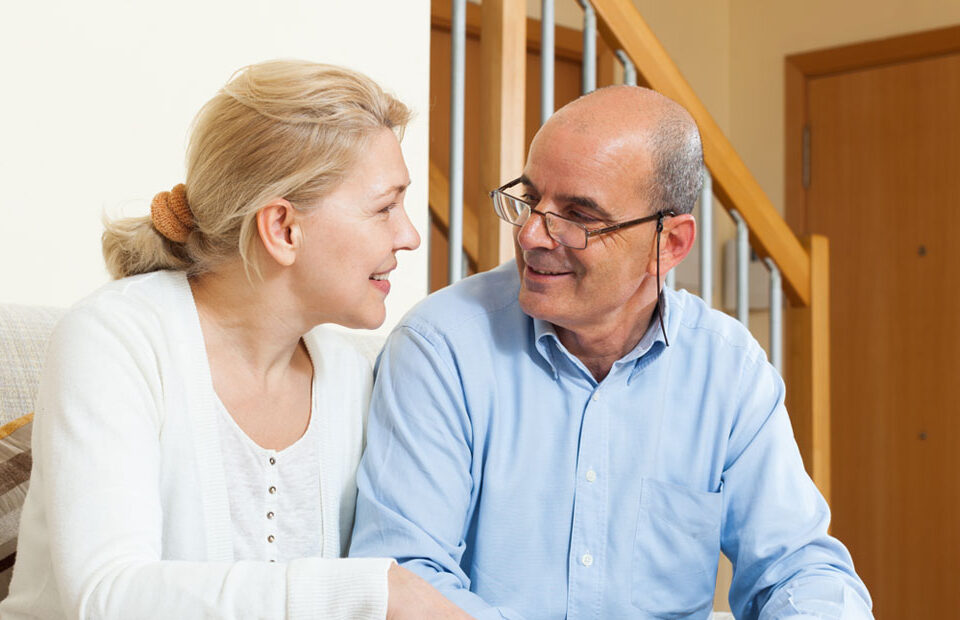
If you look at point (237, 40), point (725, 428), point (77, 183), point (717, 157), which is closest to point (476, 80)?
point (717, 157)

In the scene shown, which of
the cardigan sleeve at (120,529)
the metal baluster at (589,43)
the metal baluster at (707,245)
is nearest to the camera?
the cardigan sleeve at (120,529)

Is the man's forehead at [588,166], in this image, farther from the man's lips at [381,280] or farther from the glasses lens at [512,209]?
the man's lips at [381,280]

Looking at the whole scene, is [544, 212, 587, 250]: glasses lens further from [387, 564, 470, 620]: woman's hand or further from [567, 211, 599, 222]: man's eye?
[387, 564, 470, 620]: woman's hand

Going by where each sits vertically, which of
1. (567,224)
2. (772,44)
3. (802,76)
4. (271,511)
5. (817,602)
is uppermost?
(772,44)

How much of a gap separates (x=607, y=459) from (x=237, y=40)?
90 centimetres

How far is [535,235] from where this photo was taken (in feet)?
4.27

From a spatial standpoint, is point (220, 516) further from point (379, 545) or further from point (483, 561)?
point (483, 561)

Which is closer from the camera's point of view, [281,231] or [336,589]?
[336,589]

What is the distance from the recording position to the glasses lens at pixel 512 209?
4.42 ft

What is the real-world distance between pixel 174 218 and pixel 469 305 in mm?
386

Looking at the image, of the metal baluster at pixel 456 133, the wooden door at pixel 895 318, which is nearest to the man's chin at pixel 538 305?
the metal baluster at pixel 456 133

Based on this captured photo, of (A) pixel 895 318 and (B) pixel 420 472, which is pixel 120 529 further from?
(A) pixel 895 318

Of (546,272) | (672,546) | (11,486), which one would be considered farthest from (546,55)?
(11,486)

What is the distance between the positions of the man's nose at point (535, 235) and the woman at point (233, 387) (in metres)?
0.16
